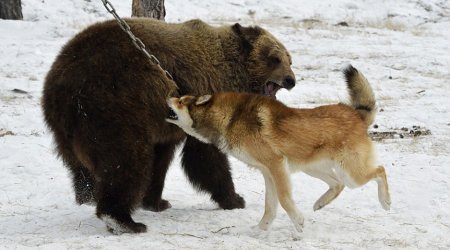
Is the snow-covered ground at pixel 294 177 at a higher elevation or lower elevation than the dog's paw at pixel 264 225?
lower

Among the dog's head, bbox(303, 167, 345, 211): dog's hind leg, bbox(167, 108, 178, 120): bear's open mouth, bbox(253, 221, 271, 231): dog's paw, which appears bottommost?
bbox(253, 221, 271, 231): dog's paw

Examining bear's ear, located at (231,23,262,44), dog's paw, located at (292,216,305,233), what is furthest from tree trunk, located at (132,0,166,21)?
dog's paw, located at (292,216,305,233)

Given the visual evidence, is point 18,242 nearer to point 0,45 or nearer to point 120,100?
point 120,100

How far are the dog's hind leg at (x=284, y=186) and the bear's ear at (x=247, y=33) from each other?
2.16 metres

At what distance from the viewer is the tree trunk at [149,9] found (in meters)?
10.8

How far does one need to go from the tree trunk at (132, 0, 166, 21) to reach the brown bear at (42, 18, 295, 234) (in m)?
3.78

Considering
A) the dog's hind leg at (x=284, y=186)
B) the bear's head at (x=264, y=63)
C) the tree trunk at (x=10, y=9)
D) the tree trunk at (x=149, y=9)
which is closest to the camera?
the dog's hind leg at (x=284, y=186)

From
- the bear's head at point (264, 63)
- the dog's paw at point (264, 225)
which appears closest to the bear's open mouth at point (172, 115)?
the dog's paw at point (264, 225)

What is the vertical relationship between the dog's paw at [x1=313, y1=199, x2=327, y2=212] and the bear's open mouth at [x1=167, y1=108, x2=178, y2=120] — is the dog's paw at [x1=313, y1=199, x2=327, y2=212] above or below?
below

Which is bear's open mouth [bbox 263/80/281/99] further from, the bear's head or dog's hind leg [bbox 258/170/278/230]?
dog's hind leg [bbox 258/170/278/230]

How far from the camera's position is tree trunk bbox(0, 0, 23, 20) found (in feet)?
57.7

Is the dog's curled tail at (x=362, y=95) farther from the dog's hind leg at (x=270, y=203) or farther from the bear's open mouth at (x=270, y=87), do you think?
the dog's hind leg at (x=270, y=203)

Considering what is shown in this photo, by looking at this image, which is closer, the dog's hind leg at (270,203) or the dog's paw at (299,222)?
the dog's paw at (299,222)

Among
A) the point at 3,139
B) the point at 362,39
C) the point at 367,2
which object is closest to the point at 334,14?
the point at 367,2
